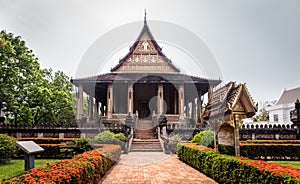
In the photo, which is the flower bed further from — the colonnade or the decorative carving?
the colonnade

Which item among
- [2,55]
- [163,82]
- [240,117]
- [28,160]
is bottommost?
[28,160]

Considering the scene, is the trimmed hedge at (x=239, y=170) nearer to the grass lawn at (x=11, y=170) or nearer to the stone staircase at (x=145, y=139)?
the grass lawn at (x=11, y=170)

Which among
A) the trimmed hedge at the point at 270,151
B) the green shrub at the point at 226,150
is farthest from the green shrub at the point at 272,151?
the green shrub at the point at 226,150

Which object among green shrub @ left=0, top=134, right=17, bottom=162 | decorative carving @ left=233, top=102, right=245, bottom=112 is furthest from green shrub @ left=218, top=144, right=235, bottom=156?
green shrub @ left=0, top=134, right=17, bottom=162

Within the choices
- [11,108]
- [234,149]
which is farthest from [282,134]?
[11,108]

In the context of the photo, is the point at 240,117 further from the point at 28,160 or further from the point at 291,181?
the point at 28,160

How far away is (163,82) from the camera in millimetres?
25547

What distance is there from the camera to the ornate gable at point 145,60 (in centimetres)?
2783

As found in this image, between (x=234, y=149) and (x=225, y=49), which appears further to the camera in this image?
(x=225, y=49)

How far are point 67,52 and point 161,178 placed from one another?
23.5 ft

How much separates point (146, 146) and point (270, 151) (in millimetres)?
7486

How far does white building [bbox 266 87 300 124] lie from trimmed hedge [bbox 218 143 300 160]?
959 inches

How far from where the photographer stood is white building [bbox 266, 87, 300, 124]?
118 feet

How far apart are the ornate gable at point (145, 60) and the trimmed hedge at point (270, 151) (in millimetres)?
15612
